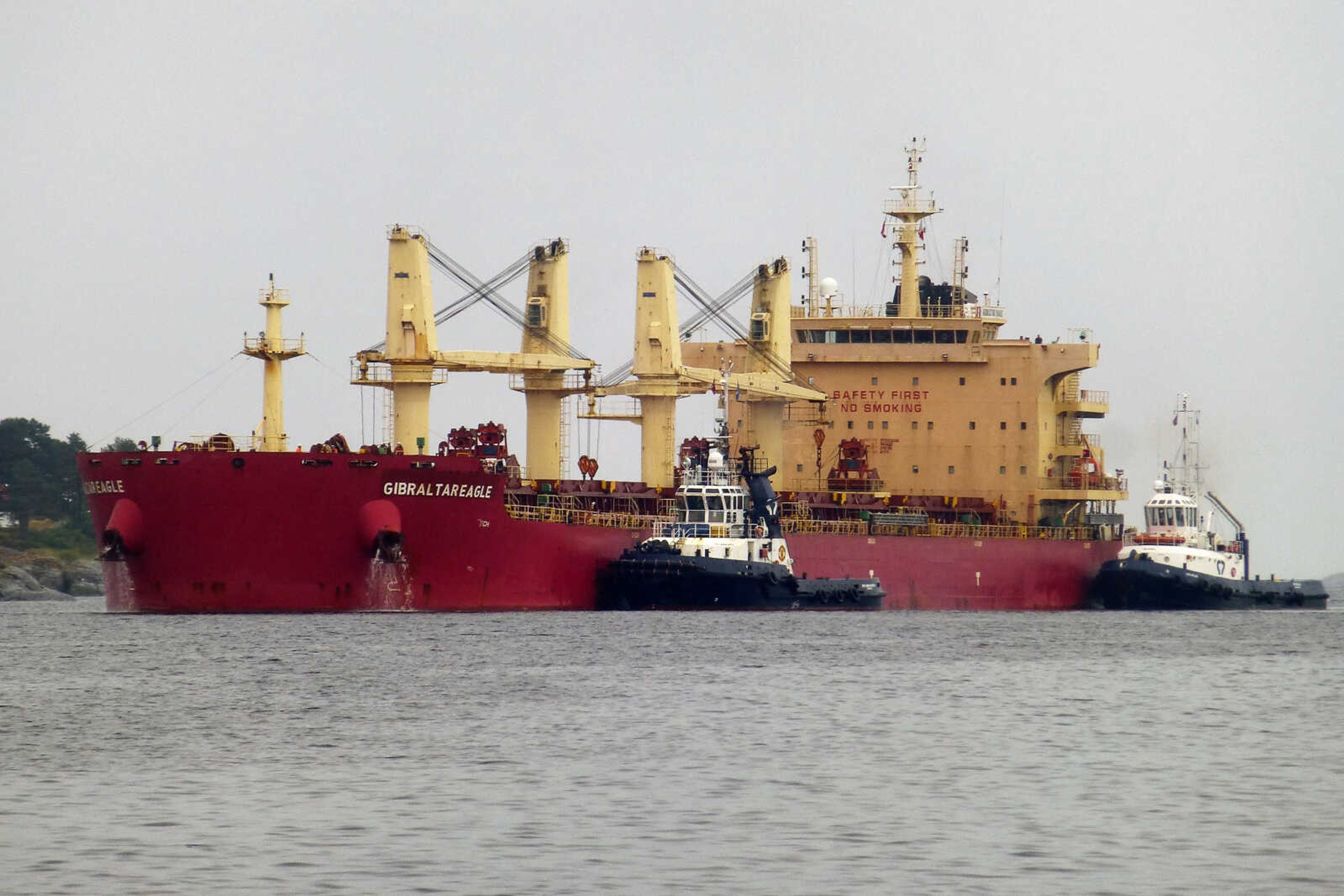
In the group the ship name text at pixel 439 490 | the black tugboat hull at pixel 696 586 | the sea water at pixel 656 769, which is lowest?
the sea water at pixel 656 769

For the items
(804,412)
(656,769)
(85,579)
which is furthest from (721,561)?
(85,579)

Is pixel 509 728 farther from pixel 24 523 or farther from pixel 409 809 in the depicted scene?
pixel 24 523

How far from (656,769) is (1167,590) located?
136ft

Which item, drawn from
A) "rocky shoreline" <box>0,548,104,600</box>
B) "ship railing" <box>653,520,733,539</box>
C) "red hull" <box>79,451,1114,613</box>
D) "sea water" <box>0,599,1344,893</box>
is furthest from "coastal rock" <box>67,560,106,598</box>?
Result: "sea water" <box>0,599,1344,893</box>

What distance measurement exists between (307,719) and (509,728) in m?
2.76

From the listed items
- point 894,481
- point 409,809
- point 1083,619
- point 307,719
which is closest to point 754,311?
point 894,481

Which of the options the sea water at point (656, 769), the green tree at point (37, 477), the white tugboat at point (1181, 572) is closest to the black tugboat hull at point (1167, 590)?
the white tugboat at point (1181, 572)

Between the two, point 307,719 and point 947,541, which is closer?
point 307,719

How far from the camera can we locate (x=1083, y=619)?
182 ft

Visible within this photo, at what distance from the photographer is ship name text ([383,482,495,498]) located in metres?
45.1

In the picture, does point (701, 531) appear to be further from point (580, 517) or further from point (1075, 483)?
point (1075, 483)

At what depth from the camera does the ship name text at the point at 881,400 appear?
63094mm

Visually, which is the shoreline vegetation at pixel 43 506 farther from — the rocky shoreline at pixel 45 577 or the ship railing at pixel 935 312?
the ship railing at pixel 935 312

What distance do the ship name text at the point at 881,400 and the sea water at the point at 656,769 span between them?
2373 centimetres
